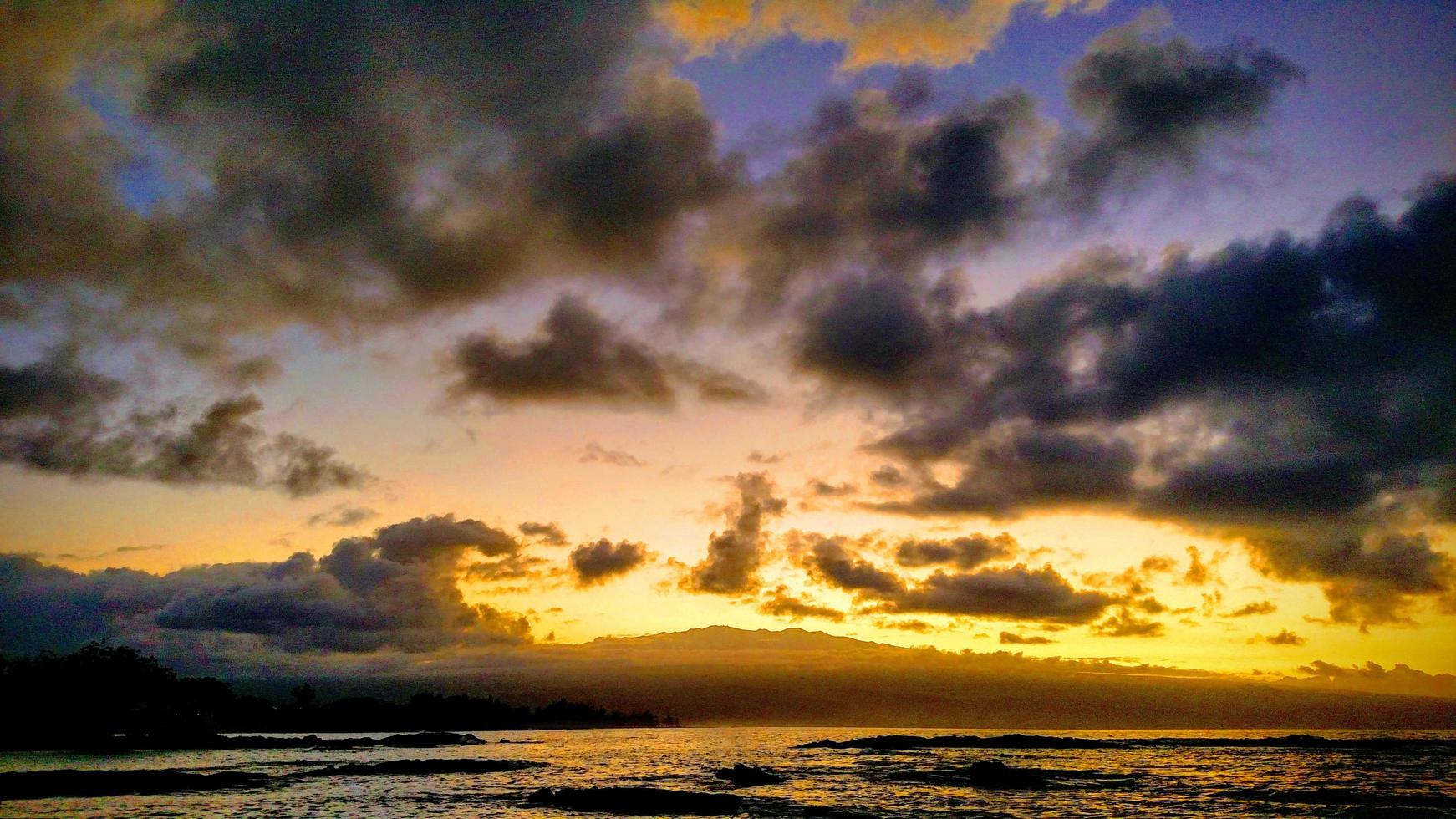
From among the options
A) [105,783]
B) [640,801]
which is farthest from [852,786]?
[105,783]

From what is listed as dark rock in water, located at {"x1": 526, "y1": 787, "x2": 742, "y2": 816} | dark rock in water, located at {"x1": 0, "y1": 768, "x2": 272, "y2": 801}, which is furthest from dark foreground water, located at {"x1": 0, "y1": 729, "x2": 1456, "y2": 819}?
dark rock in water, located at {"x1": 0, "y1": 768, "x2": 272, "y2": 801}

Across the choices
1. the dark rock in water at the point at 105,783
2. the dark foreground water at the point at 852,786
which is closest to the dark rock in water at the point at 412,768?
the dark foreground water at the point at 852,786

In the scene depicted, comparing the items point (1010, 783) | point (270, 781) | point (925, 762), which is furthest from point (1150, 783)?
point (270, 781)

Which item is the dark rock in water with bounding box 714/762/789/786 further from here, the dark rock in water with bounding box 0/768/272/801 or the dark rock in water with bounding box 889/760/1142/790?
the dark rock in water with bounding box 0/768/272/801

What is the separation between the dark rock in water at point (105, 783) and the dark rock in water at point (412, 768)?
14111mm

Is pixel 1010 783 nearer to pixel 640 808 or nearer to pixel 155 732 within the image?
pixel 640 808

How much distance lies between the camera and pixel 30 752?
15588cm

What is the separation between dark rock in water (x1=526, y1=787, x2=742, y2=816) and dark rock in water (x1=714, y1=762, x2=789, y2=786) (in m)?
19.8

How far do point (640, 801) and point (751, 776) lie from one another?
30613mm

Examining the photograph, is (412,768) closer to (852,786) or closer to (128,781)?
(128,781)

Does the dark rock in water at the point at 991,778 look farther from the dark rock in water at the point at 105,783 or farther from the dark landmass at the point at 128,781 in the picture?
the dark rock in water at the point at 105,783

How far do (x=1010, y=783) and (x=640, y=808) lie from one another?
51.9 m

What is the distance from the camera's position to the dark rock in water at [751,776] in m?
104

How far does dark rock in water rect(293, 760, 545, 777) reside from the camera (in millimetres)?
109500
